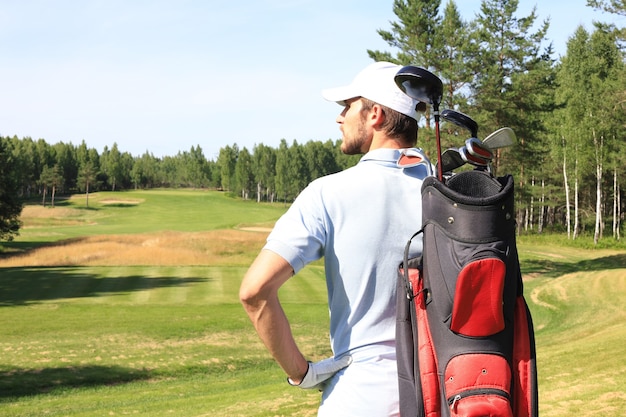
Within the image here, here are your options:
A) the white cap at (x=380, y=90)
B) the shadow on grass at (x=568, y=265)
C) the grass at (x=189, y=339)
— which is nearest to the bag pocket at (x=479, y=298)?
the white cap at (x=380, y=90)

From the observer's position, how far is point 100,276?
Result: 2909 centimetres

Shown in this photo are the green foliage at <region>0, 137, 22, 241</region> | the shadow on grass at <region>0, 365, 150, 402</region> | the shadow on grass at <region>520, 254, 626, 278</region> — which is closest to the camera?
the shadow on grass at <region>0, 365, 150, 402</region>

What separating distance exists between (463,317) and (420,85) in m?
0.77

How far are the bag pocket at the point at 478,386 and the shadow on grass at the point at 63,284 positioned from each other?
22.7 meters

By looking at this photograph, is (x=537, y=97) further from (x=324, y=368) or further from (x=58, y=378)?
(x=324, y=368)

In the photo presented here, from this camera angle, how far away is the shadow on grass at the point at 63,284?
79.5 ft

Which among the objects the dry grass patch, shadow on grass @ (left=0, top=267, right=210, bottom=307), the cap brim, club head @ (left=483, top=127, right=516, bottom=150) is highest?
the cap brim

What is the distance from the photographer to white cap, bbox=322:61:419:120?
2.45m

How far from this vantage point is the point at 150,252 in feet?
133

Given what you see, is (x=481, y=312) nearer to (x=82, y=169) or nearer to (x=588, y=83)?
(x=588, y=83)

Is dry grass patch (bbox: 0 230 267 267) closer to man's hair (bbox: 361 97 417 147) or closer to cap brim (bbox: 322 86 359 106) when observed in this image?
cap brim (bbox: 322 86 359 106)

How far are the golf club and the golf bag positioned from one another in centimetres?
32

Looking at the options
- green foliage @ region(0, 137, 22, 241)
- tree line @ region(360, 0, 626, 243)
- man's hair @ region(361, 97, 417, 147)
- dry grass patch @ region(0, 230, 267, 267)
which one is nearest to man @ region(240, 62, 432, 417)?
man's hair @ region(361, 97, 417, 147)

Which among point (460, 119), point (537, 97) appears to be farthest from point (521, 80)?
point (460, 119)
